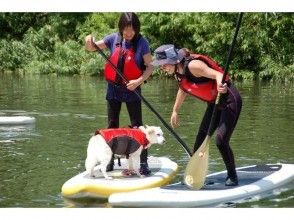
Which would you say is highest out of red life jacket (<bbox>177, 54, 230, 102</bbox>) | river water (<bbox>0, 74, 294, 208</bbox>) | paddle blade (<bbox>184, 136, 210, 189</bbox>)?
red life jacket (<bbox>177, 54, 230, 102</bbox>)

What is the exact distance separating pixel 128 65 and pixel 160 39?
2171 cm

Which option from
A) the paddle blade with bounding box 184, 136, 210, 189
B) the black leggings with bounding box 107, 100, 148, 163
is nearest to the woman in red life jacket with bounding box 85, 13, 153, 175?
the black leggings with bounding box 107, 100, 148, 163

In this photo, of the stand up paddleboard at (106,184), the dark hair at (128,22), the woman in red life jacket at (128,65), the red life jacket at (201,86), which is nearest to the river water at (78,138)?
the stand up paddleboard at (106,184)

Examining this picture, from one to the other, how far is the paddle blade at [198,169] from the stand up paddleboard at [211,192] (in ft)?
0.21

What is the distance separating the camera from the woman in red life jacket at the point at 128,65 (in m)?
6.28

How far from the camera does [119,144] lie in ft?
20.1

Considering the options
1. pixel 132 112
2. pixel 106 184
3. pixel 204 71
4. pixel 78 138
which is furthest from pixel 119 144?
pixel 78 138

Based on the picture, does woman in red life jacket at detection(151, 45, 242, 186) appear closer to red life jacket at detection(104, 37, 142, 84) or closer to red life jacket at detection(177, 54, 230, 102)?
red life jacket at detection(177, 54, 230, 102)

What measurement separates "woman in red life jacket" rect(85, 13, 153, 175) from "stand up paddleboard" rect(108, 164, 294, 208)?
0.73m

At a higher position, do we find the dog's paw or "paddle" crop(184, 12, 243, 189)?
"paddle" crop(184, 12, 243, 189)

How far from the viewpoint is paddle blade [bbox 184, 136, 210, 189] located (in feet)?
19.8

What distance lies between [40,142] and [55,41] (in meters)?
22.9

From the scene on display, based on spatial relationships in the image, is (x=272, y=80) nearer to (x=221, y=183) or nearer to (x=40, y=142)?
(x=40, y=142)

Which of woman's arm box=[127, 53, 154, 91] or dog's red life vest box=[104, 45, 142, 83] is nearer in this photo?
woman's arm box=[127, 53, 154, 91]
